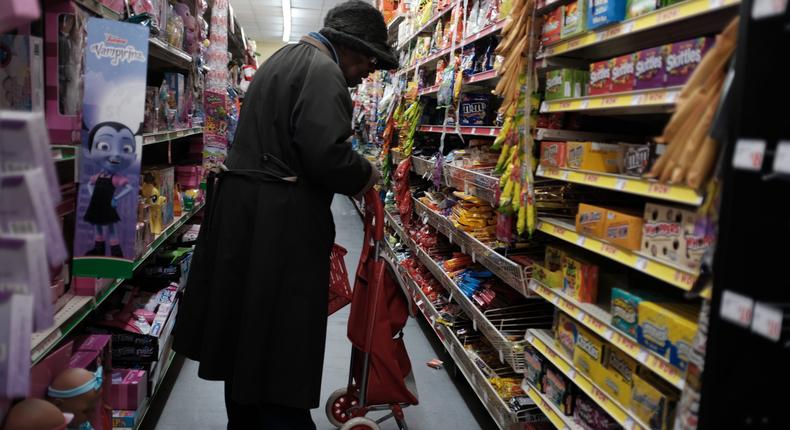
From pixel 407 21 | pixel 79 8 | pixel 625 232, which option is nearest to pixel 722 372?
pixel 625 232

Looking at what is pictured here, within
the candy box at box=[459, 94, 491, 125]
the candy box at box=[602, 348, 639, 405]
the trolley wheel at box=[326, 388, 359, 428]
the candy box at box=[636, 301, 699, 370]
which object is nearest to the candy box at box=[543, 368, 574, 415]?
the candy box at box=[602, 348, 639, 405]

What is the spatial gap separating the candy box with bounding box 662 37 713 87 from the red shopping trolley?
1217 mm

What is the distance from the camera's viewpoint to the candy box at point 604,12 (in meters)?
1.69

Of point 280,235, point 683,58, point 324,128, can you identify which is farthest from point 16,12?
point 683,58

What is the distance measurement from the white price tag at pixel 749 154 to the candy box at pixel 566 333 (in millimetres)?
1073

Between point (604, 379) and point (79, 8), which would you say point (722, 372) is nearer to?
point (604, 379)

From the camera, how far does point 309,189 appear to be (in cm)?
212

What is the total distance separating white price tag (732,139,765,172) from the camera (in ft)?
3.37

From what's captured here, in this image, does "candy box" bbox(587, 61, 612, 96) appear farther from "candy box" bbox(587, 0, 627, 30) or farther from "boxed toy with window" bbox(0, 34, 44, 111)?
"boxed toy with window" bbox(0, 34, 44, 111)

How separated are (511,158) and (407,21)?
3732mm

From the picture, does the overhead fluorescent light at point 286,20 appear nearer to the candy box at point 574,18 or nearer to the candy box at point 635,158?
the candy box at point 574,18

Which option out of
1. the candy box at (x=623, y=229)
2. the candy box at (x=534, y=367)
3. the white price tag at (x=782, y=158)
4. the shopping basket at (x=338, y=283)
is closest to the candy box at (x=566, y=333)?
the candy box at (x=534, y=367)

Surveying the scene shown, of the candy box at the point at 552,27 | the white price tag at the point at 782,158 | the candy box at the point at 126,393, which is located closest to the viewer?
the white price tag at the point at 782,158

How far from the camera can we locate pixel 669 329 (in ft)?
4.90
